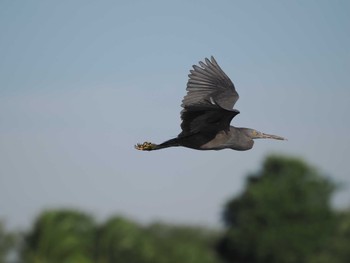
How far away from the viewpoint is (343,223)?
69.6 meters

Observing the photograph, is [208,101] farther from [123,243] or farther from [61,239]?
[123,243]

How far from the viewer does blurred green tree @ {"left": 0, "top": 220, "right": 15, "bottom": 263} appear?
45.8 m

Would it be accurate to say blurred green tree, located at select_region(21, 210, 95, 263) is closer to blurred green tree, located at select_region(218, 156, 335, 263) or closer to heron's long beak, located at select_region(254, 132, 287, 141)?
blurred green tree, located at select_region(218, 156, 335, 263)

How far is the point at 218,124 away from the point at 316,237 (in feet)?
181

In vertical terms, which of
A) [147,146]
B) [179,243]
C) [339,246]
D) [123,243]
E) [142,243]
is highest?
[339,246]

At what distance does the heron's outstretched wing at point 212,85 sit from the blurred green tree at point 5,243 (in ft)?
102

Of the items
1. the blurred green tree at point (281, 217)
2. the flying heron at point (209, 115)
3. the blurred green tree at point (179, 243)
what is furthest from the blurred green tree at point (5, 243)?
the flying heron at point (209, 115)

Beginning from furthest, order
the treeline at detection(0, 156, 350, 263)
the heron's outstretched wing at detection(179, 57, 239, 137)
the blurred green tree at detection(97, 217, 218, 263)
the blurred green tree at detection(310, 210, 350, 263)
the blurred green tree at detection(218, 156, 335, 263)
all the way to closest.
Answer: the blurred green tree at detection(218, 156, 335, 263), the blurred green tree at detection(310, 210, 350, 263), the treeline at detection(0, 156, 350, 263), the blurred green tree at detection(97, 217, 218, 263), the heron's outstretched wing at detection(179, 57, 239, 137)

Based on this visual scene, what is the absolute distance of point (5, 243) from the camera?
4659cm

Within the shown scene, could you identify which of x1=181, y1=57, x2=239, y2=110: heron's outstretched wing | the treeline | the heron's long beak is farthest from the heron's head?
the treeline

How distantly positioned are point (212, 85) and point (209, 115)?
0.82 m

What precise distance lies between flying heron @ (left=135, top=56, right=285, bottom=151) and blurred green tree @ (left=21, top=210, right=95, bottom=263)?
32.5 meters

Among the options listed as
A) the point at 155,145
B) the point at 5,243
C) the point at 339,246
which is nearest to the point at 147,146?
the point at 155,145

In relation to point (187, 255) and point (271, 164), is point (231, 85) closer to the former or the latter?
point (187, 255)
